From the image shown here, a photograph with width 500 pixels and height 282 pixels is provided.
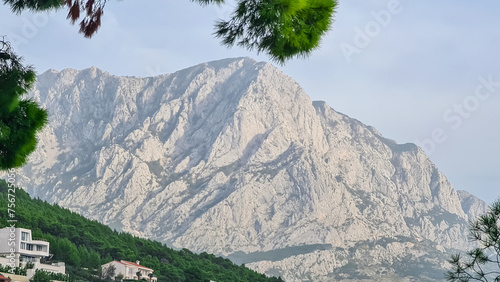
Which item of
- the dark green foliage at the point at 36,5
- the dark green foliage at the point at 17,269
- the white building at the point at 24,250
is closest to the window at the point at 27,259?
the white building at the point at 24,250

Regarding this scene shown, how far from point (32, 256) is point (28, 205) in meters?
36.8

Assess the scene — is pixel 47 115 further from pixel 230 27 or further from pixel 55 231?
pixel 55 231

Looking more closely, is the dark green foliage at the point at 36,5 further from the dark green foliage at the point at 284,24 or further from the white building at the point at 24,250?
the white building at the point at 24,250

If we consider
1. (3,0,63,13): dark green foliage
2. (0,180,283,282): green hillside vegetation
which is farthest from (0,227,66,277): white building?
(3,0,63,13): dark green foliage

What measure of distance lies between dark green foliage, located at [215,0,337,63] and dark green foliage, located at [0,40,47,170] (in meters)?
3.88

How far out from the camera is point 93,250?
12456 centimetres

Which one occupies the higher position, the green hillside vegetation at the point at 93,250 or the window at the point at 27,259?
the green hillside vegetation at the point at 93,250

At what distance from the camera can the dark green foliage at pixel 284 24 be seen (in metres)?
12.1

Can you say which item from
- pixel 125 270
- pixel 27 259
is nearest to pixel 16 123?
pixel 27 259

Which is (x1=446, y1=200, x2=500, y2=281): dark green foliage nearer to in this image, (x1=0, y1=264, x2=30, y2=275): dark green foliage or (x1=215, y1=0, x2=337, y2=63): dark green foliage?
(x1=215, y1=0, x2=337, y2=63): dark green foliage

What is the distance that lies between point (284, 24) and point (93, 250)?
117247 millimetres

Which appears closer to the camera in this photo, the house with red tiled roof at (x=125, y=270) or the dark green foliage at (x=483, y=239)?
the dark green foliage at (x=483, y=239)

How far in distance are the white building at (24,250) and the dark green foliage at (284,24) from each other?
80.1m

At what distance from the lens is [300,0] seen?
39.7 feet
